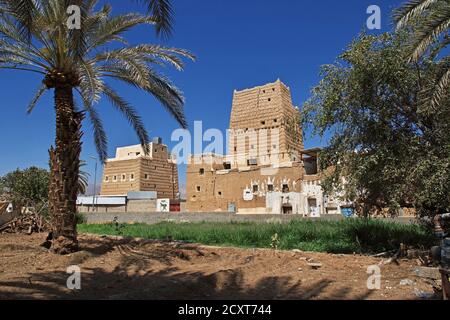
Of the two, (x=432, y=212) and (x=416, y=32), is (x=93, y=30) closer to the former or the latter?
(x=416, y=32)

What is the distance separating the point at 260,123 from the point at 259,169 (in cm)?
752

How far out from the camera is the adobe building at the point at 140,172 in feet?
186

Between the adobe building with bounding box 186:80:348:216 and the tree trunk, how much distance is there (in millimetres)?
26032

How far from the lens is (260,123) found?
4266 cm

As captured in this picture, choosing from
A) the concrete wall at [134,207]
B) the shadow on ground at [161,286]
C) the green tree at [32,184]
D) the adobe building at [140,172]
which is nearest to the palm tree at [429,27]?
the shadow on ground at [161,286]

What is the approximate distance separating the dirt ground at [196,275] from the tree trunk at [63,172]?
0.56 m

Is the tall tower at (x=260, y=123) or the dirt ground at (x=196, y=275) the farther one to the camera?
the tall tower at (x=260, y=123)

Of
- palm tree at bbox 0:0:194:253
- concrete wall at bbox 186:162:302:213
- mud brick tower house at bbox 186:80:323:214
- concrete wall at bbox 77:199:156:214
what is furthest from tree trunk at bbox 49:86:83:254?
concrete wall at bbox 77:199:156:214

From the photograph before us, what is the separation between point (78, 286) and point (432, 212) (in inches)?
324

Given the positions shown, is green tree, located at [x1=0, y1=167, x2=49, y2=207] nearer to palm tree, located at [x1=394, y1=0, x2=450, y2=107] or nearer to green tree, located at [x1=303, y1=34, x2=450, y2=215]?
green tree, located at [x1=303, y1=34, x2=450, y2=215]

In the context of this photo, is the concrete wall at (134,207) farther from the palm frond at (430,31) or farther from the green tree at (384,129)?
the palm frond at (430,31)

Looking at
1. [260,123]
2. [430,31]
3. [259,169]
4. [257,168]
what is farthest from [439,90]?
[260,123]

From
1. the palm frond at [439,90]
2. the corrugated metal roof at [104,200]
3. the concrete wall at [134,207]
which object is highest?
the palm frond at [439,90]

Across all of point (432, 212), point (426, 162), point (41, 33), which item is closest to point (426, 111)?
point (426, 162)
